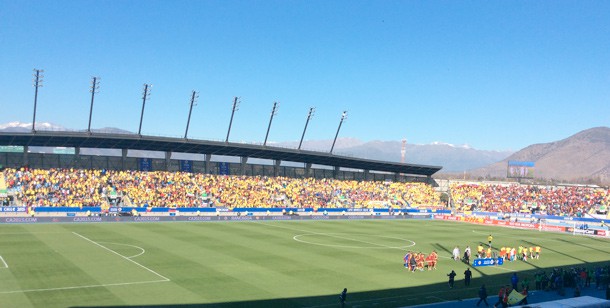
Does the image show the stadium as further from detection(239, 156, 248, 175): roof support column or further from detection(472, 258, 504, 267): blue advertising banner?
detection(239, 156, 248, 175): roof support column

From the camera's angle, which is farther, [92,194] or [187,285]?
[92,194]

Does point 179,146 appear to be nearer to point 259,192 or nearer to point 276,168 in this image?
point 259,192

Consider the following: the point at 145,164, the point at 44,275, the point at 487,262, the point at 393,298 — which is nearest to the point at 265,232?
the point at 487,262

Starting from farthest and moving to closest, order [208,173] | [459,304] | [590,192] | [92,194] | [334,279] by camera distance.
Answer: [590,192]
[208,173]
[92,194]
[334,279]
[459,304]

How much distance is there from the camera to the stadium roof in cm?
6378

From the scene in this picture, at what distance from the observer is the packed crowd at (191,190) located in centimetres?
6290

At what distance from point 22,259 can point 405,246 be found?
3118 centimetres

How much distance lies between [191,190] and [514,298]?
182ft

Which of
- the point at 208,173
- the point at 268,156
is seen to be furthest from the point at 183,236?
the point at 268,156

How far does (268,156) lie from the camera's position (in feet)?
278

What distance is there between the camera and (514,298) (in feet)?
80.9

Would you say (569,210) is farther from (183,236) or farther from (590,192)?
(183,236)

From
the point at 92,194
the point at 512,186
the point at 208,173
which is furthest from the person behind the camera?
the point at 512,186

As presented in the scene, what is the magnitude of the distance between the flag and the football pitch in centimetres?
342
